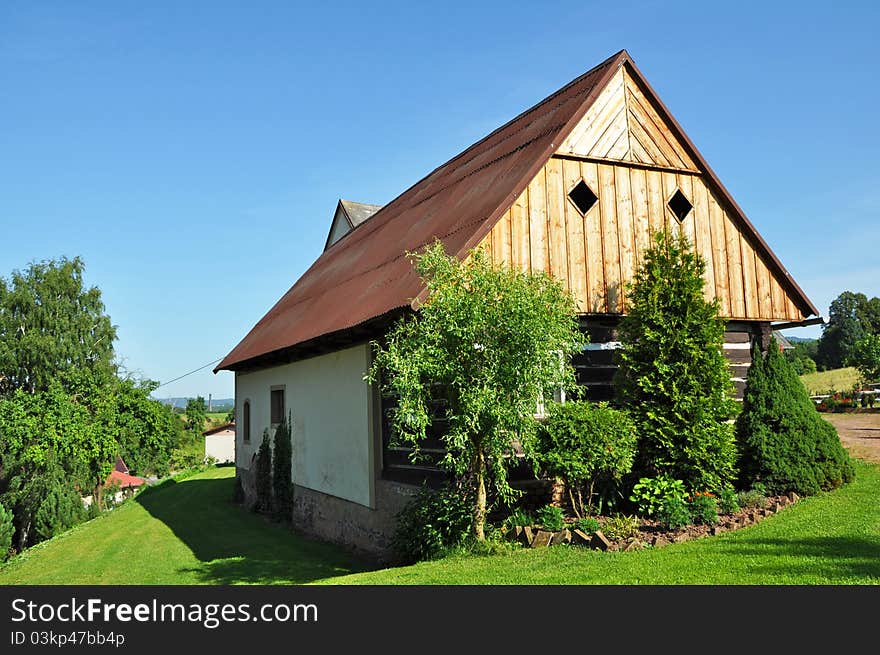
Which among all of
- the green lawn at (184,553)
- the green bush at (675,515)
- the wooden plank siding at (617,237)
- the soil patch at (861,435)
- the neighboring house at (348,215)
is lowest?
the green lawn at (184,553)

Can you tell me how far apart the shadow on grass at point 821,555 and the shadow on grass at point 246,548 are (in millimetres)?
5867

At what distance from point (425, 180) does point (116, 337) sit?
1241 inches

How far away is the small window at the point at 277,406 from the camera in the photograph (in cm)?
1691

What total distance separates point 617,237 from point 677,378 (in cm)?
300

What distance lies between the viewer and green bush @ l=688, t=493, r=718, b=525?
8.39 meters

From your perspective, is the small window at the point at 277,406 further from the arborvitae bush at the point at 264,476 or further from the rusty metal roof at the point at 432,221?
the rusty metal roof at the point at 432,221

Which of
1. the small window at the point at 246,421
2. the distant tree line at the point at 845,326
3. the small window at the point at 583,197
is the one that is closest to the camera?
the small window at the point at 583,197

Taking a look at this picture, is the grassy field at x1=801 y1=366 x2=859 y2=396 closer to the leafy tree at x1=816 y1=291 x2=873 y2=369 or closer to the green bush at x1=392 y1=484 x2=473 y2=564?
the leafy tree at x1=816 y1=291 x2=873 y2=369

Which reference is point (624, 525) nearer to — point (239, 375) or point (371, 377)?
point (371, 377)

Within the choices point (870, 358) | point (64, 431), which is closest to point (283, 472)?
point (64, 431)

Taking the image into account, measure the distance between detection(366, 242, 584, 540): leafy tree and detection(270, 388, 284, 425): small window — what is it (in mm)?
8818

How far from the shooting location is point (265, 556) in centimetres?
1233

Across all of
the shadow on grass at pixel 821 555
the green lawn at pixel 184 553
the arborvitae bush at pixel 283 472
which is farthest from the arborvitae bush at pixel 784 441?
the arborvitae bush at pixel 283 472
